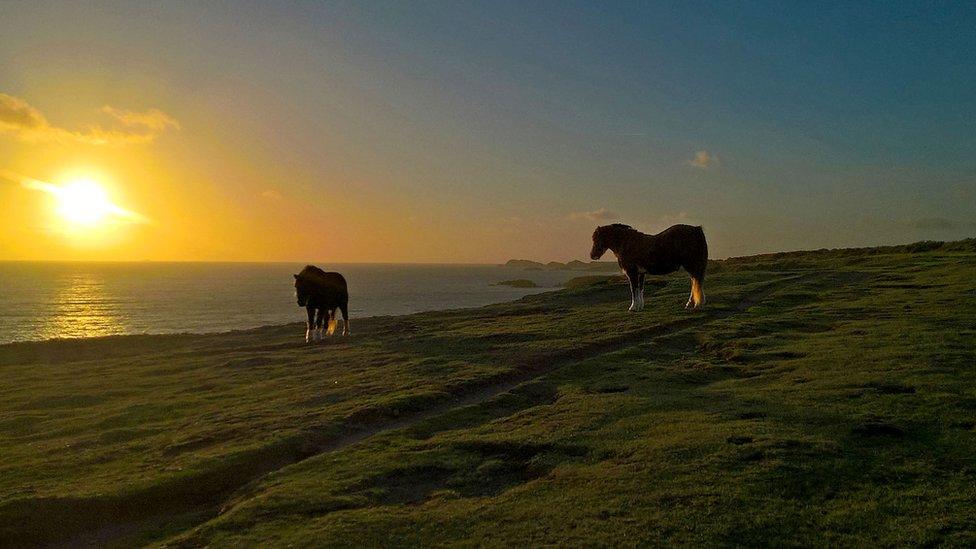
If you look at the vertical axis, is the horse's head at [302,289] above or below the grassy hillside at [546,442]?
above

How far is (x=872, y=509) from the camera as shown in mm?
6246

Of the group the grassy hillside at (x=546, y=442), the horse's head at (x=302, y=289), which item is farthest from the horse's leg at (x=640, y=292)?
the horse's head at (x=302, y=289)

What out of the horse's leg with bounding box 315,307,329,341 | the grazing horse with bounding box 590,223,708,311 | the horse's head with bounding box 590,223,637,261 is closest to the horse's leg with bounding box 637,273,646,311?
the grazing horse with bounding box 590,223,708,311

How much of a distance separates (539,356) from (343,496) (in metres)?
9.48

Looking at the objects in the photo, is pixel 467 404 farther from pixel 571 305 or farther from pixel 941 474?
pixel 571 305

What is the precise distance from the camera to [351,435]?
36.9 feet

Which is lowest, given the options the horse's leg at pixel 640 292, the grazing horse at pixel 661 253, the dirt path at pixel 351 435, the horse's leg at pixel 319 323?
the dirt path at pixel 351 435

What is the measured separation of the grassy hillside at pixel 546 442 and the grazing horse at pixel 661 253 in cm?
331

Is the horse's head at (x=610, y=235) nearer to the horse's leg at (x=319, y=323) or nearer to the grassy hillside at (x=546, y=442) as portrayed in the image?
the grassy hillside at (x=546, y=442)

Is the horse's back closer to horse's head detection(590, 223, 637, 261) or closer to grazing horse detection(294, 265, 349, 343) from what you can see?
horse's head detection(590, 223, 637, 261)

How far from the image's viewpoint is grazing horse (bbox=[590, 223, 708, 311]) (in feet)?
74.9

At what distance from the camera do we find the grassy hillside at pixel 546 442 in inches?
259

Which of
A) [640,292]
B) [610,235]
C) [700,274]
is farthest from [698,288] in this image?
[610,235]

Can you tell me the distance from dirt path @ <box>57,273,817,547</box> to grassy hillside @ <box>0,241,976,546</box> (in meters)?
0.06
